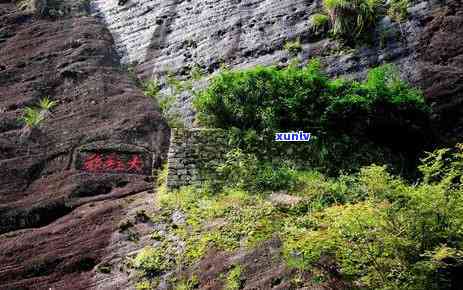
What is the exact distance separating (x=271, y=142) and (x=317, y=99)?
1.45 meters

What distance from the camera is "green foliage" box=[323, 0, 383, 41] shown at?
14.6 m

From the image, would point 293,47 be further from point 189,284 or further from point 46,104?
point 189,284

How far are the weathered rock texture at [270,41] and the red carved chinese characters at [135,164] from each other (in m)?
2.33

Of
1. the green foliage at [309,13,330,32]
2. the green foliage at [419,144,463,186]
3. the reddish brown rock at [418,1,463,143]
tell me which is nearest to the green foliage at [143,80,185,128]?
the green foliage at [309,13,330,32]

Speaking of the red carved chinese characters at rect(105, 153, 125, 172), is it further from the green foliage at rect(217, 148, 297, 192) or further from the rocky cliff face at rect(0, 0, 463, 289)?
the green foliage at rect(217, 148, 297, 192)

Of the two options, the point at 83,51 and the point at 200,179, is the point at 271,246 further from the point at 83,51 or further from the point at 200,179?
the point at 83,51

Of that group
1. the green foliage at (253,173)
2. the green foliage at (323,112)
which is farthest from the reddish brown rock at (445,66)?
the green foliage at (253,173)

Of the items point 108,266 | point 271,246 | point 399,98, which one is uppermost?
point 399,98

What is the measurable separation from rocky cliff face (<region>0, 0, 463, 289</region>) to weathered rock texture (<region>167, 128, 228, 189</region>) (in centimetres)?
80

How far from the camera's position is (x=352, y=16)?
14.9 metres

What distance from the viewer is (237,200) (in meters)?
10.8

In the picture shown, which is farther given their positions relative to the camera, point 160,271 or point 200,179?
point 200,179

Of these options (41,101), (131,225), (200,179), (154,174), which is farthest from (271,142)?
(41,101)

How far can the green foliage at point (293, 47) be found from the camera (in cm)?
1522
